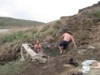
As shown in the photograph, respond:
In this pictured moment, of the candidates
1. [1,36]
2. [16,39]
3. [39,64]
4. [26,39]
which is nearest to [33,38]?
[26,39]

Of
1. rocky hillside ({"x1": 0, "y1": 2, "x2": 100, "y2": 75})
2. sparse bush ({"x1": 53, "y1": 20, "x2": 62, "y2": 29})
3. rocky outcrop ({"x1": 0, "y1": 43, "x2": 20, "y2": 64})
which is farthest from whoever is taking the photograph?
rocky outcrop ({"x1": 0, "y1": 43, "x2": 20, "y2": 64})

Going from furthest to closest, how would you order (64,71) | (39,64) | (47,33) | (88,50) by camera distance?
(47,33), (88,50), (39,64), (64,71)

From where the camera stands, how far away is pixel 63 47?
15898mm

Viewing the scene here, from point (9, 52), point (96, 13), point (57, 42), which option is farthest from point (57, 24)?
point (9, 52)

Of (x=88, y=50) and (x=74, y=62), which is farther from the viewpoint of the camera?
(x=88, y=50)

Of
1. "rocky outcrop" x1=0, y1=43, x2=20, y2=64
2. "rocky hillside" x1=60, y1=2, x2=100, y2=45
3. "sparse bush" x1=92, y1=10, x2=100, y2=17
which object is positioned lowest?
"rocky outcrop" x1=0, y1=43, x2=20, y2=64

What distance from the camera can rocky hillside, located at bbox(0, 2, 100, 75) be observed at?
12.6 metres

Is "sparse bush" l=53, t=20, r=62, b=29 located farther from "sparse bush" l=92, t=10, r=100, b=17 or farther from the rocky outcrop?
the rocky outcrop

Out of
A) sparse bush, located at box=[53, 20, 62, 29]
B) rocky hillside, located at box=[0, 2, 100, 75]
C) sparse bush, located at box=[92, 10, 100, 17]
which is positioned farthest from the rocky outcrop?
sparse bush, located at box=[92, 10, 100, 17]

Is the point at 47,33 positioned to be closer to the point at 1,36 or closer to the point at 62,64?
the point at 1,36

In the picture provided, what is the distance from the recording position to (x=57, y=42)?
27.6m

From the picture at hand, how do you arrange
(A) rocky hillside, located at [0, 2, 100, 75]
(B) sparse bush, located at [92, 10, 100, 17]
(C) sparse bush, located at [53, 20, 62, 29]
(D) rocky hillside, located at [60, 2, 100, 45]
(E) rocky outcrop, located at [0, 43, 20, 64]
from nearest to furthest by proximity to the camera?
1. (A) rocky hillside, located at [0, 2, 100, 75]
2. (D) rocky hillside, located at [60, 2, 100, 45]
3. (B) sparse bush, located at [92, 10, 100, 17]
4. (C) sparse bush, located at [53, 20, 62, 29]
5. (E) rocky outcrop, located at [0, 43, 20, 64]

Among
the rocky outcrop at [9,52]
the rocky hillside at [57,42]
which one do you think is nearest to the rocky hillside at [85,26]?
the rocky hillside at [57,42]

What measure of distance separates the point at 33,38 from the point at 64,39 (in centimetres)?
1646
